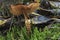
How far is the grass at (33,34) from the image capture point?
0.93 meters

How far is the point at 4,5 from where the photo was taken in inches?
46.0

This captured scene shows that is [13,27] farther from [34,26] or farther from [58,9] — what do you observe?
[58,9]

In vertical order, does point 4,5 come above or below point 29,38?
above

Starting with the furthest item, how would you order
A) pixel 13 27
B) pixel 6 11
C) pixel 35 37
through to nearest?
pixel 6 11 < pixel 13 27 < pixel 35 37

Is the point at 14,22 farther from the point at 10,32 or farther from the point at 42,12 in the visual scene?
the point at 42,12

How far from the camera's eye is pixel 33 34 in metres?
0.97

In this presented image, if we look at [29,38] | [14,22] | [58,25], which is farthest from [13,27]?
[58,25]

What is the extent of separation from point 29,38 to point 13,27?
0.47 ft

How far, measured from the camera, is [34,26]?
3.31ft

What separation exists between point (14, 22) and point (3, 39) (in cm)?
12

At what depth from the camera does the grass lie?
932 mm

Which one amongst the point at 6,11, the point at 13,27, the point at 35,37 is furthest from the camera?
the point at 6,11

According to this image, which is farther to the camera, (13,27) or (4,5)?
(4,5)

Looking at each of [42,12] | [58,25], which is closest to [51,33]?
[58,25]
